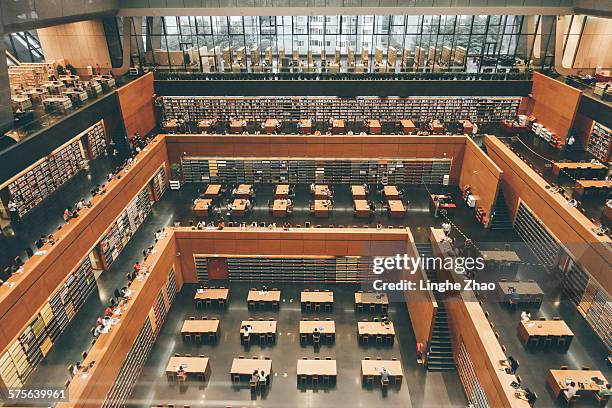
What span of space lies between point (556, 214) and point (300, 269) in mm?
9691

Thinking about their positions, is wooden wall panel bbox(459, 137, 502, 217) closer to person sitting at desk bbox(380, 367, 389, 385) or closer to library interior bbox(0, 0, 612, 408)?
library interior bbox(0, 0, 612, 408)

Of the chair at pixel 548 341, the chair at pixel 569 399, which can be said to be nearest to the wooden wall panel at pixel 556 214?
the chair at pixel 548 341

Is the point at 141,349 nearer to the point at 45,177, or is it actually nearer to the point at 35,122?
the point at 45,177

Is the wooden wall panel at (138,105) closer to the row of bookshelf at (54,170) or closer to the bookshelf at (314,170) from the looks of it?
the row of bookshelf at (54,170)

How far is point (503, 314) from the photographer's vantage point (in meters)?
13.6

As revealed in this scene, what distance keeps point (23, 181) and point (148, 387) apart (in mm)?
8203

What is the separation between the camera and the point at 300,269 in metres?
17.1

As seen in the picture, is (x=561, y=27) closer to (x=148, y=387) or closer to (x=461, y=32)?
(x=461, y=32)

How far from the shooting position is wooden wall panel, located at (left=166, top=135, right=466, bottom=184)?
20.4 metres

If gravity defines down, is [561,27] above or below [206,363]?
above

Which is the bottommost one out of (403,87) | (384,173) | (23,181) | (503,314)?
(503,314)

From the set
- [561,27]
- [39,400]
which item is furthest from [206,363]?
[561,27]

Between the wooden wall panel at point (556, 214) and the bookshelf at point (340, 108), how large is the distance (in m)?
4.68

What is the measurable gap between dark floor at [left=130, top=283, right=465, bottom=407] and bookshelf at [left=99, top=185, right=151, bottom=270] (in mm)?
3095
